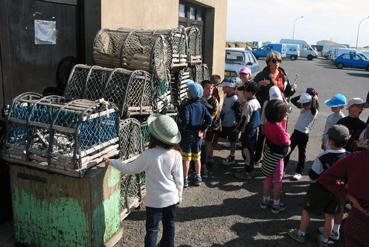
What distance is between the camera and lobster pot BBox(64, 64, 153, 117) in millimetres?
4750

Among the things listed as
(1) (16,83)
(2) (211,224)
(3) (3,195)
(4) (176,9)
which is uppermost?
(4) (176,9)

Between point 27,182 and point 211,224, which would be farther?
point 211,224

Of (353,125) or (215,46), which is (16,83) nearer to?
(353,125)

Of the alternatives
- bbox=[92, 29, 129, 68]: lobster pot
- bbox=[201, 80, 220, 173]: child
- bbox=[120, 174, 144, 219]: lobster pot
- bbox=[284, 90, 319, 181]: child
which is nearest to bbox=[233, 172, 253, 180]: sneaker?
bbox=[201, 80, 220, 173]: child

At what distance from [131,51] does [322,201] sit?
9.86 feet

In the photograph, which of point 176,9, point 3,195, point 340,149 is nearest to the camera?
point 340,149

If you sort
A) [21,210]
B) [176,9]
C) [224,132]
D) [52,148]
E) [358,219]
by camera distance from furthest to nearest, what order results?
[176,9] → [224,132] → [21,210] → [52,148] → [358,219]

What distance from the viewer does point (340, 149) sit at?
4.35 m

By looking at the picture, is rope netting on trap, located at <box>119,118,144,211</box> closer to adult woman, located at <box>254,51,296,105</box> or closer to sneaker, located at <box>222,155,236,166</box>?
sneaker, located at <box>222,155,236,166</box>

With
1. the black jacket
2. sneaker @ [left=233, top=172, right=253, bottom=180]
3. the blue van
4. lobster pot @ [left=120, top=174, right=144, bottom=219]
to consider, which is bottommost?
sneaker @ [left=233, top=172, right=253, bottom=180]

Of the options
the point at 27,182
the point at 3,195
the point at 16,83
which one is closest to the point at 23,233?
the point at 27,182

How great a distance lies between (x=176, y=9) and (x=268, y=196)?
4.94m

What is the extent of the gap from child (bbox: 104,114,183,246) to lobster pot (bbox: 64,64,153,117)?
3.43 ft

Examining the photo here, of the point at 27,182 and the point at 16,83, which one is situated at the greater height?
the point at 16,83
